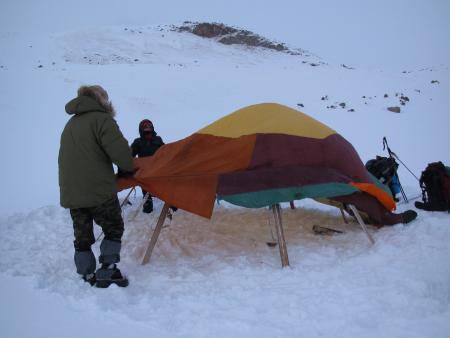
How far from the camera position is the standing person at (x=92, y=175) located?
340cm

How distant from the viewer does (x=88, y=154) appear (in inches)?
134

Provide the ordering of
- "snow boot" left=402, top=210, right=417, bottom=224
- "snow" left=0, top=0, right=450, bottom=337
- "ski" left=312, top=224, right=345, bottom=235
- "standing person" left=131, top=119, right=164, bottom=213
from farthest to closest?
"standing person" left=131, top=119, right=164, bottom=213, "ski" left=312, top=224, right=345, bottom=235, "snow boot" left=402, top=210, right=417, bottom=224, "snow" left=0, top=0, right=450, bottom=337

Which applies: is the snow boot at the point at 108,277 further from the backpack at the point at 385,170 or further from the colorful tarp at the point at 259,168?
the backpack at the point at 385,170

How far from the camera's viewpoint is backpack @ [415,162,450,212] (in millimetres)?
5297

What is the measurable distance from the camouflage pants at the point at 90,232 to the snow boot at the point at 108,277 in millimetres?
71

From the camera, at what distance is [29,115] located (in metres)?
12.2

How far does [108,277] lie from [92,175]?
0.86 metres

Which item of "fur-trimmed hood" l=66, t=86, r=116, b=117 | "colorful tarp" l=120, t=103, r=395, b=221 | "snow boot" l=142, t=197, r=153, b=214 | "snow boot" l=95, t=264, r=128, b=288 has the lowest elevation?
"snow boot" l=142, t=197, r=153, b=214

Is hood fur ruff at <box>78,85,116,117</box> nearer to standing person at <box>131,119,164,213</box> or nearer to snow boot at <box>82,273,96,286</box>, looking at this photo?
snow boot at <box>82,273,96,286</box>

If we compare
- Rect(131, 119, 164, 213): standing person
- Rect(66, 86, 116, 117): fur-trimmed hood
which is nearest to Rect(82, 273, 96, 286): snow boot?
Rect(66, 86, 116, 117): fur-trimmed hood

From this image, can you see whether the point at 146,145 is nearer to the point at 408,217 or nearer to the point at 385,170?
the point at 385,170

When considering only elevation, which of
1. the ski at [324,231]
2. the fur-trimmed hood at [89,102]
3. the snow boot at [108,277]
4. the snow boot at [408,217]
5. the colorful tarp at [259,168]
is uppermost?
the fur-trimmed hood at [89,102]

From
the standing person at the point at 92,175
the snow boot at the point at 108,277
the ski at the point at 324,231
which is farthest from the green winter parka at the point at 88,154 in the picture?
the ski at the point at 324,231

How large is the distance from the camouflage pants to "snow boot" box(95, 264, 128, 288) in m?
0.07
